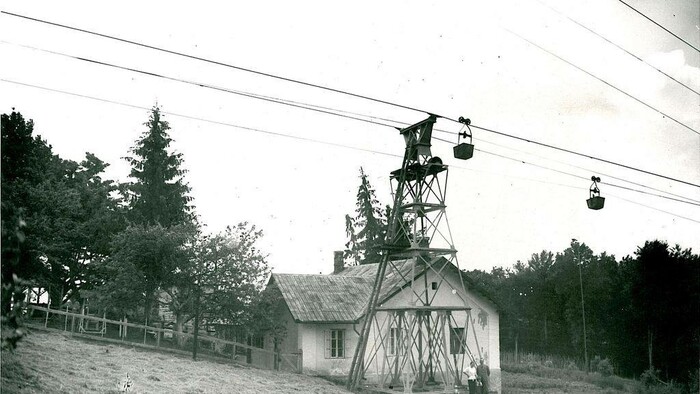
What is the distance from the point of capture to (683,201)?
22.9 metres

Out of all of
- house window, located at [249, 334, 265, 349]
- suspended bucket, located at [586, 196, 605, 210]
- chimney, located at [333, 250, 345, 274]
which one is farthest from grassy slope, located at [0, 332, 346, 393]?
chimney, located at [333, 250, 345, 274]

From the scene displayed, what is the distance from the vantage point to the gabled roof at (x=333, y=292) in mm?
28297

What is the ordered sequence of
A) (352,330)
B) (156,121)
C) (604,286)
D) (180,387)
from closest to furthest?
(180,387), (352,330), (156,121), (604,286)

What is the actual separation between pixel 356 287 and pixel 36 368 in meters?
18.8

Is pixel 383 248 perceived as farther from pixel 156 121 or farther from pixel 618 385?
pixel 156 121

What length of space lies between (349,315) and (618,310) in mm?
24910

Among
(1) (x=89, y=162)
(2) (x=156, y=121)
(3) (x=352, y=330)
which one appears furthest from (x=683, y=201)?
(1) (x=89, y=162)

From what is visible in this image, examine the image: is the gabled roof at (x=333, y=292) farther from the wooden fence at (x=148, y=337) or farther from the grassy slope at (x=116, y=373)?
the grassy slope at (x=116, y=373)

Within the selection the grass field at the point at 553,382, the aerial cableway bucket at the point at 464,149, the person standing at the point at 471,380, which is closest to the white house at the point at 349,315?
the grass field at the point at 553,382

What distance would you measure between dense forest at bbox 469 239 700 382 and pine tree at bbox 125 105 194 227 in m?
24.2

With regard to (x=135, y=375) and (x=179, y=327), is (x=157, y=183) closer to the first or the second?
(x=179, y=327)

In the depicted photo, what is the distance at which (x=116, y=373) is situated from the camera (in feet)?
58.5

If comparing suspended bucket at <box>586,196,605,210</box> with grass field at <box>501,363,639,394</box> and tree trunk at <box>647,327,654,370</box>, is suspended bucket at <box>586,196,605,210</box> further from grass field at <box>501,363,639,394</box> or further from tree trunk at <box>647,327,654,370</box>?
tree trunk at <box>647,327,654,370</box>

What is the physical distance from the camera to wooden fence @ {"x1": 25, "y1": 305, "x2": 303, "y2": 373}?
90.9 ft
